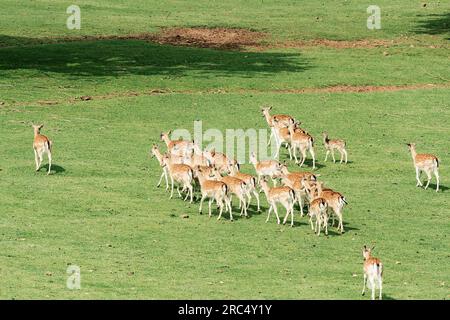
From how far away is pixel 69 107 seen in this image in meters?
34.2

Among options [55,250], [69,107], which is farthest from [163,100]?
[55,250]

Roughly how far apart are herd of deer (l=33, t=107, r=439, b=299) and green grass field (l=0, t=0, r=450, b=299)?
0.44 meters

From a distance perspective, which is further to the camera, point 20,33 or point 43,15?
point 43,15

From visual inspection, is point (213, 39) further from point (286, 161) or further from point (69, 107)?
point (286, 161)

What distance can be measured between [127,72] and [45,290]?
69.3 ft

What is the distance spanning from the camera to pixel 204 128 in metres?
32.2

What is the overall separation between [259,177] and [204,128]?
22.8 ft

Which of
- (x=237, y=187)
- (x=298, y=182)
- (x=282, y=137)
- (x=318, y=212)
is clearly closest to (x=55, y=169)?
(x=237, y=187)

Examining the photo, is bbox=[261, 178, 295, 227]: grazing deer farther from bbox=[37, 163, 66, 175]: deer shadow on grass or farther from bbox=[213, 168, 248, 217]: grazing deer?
bbox=[37, 163, 66, 175]: deer shadow on grass

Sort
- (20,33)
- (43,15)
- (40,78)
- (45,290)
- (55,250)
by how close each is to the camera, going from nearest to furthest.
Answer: (45,290) → (55,250) → (40,78) → (20,33) → (43,15)

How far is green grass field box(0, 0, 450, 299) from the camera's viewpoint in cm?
2023

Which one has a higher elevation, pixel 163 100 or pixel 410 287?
pixel 163 100

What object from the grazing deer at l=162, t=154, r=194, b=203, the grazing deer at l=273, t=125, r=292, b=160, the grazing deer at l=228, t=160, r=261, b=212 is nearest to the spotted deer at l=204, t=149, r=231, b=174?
the grazing deer at l=228, t=160, r=261, b=212

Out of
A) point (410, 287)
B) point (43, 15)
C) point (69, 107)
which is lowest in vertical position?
point (410, 287)
